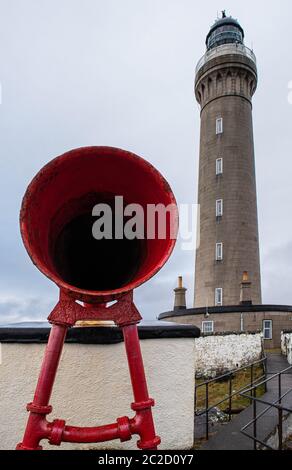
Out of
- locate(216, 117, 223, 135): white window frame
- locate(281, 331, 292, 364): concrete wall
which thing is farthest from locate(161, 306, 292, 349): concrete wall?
locate(216, 117, 223, 135): white window frame

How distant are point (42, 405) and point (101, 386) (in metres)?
1.56

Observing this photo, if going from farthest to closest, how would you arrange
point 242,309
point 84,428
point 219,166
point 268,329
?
point 219,166 → point 242,309 → point 268,329 → point 84,428

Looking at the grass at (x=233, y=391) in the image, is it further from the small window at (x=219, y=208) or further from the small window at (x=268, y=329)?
the small window at (x=219, y=208)

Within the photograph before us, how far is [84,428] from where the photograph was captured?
2.09 meters

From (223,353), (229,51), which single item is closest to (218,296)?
(223,353)

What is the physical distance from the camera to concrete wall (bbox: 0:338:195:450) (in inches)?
132

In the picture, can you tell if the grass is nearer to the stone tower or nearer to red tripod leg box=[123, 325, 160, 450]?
red tripod leg box=[123, 325, 160, 450]

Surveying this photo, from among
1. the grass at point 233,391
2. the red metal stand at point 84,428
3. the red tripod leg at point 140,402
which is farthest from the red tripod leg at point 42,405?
the grass at point 233,391

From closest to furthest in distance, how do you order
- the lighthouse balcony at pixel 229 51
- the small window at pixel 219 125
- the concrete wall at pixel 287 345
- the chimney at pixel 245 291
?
the concrete wall at pixel 287 345
the chimney at pixel 245 291
the small window at pixel 219 125
the lighthouse balcony at pixel 229 51

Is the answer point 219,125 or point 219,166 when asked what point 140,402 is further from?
point 219,125

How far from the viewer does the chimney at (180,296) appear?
20344 mm

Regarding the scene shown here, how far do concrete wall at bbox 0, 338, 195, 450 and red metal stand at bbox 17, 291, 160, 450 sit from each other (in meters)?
1.38

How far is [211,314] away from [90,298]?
17.2 m

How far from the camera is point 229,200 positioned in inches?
826
